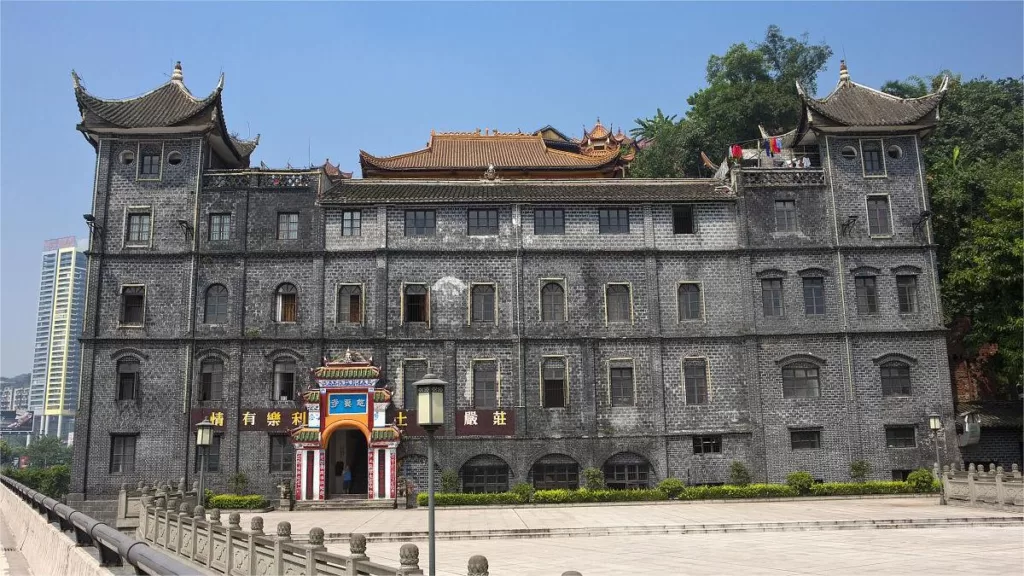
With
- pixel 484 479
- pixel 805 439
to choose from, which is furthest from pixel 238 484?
pixel 805 439

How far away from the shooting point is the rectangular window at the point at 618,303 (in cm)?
2761

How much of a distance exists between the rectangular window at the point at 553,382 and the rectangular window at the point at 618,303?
2.43 metres

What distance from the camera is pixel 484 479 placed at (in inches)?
1036

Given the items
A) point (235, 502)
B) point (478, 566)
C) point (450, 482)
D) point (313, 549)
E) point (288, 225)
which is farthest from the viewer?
point (288, 225)

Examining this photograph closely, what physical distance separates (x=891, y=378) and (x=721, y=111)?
2054 cm

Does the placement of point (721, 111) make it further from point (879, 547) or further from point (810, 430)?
point (879, 547)

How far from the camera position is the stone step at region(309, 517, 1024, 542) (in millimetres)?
18328

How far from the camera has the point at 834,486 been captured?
25.5m

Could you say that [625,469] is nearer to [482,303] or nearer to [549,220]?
[482,303]

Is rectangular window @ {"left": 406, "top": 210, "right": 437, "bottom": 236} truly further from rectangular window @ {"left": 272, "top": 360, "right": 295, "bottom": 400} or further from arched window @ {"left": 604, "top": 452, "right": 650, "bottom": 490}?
arched window @ {"left": 604, "top": 452, "right": 650, "bottom": 490}

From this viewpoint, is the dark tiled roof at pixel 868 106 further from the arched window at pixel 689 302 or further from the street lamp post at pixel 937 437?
the street lamp post at pixel 937 437

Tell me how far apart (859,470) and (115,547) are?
918 inches

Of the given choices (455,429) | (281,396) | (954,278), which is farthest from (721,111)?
(281,396)

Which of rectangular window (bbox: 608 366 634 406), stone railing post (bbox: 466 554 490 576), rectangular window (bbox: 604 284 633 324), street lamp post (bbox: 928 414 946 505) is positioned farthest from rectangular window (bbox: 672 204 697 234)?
stone railing post (bbox: 466 554 490 576)
